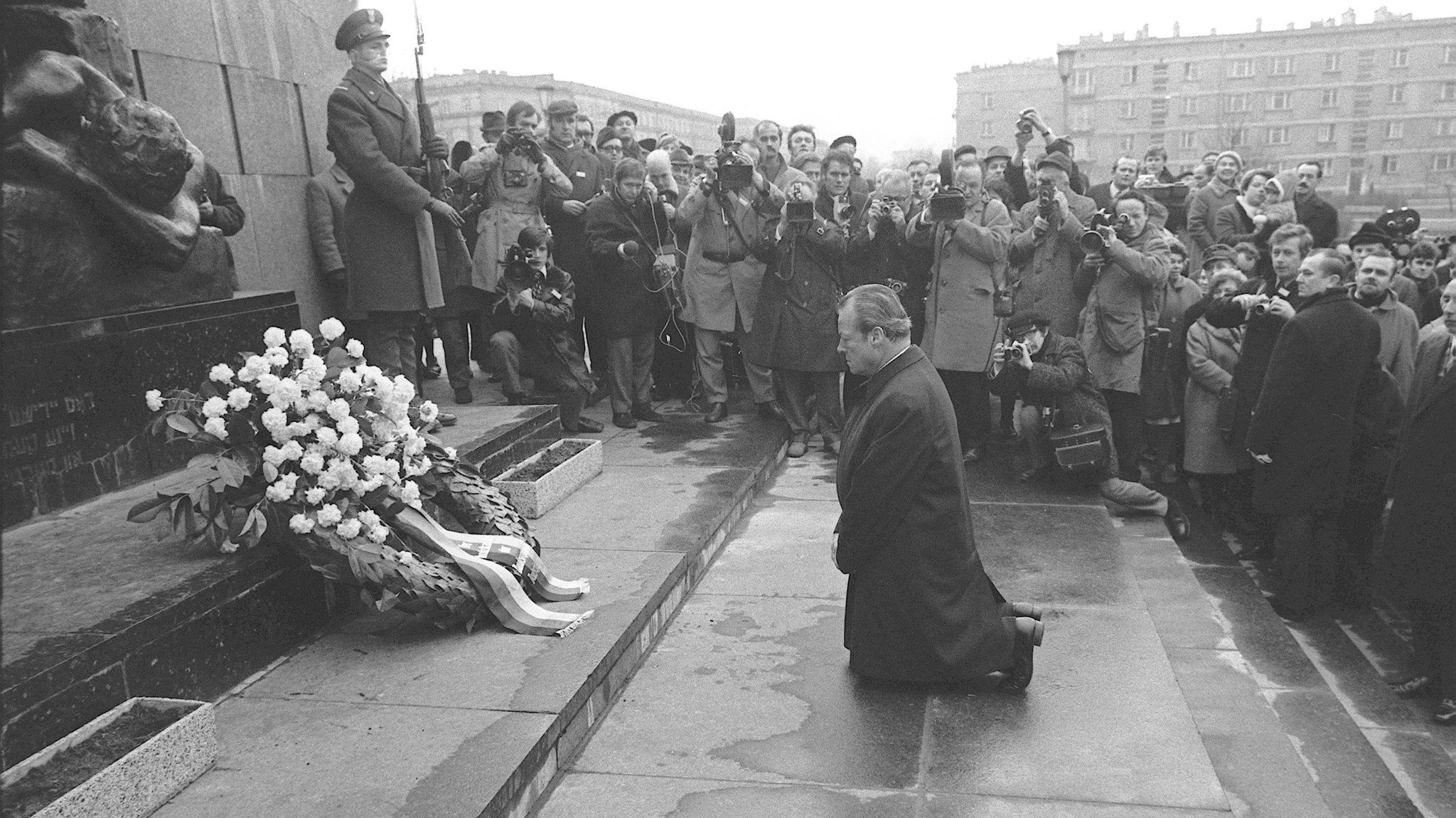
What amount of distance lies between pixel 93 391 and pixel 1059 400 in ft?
17.5

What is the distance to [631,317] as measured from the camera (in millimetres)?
7539

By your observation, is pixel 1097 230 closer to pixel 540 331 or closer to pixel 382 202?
pixel 540 331

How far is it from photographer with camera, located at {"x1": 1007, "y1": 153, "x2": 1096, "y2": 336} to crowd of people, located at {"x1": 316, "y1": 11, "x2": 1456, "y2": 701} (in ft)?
0.05

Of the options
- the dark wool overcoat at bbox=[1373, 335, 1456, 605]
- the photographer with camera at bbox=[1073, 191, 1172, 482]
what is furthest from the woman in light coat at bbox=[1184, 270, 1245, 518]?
the dark wool overcoat at bbox=[1373, 335, 1456, 605]

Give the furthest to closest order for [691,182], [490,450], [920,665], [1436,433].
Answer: [691,182] → [490,450] → [1436,433] → [920,665]

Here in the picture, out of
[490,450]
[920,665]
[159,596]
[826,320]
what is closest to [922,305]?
[826,320]

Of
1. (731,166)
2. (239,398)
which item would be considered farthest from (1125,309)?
(239,398)

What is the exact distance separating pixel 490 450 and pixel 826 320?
9.04 feet

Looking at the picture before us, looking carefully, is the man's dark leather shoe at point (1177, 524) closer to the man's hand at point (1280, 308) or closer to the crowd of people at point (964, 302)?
the crowd of people at point (964, 302)

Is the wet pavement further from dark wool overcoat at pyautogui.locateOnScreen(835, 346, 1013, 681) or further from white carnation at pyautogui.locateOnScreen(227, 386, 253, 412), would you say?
white carnation at pyautogui.locateOnScreen(227, 386, 253, 412)

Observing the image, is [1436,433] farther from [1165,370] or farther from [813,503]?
[813,503]

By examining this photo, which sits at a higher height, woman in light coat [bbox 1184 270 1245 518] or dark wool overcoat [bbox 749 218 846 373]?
dark wool overcoat [bbox 749 218 846 373]

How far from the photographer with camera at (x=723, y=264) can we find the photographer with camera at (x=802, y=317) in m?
0.22

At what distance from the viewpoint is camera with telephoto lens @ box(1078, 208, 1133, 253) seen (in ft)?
22.5
